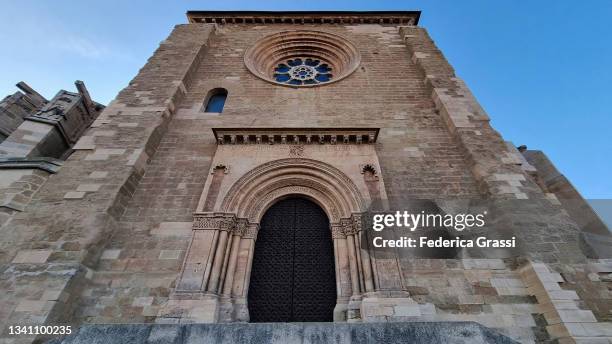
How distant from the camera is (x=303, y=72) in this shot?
35.0ft

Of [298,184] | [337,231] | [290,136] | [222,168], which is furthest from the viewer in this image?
[290,136]

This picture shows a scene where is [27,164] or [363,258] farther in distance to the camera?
[27,164]

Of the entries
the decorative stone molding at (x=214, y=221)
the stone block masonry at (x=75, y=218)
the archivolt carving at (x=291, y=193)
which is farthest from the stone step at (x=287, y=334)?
the archivolt carving at (x=291, y=193)

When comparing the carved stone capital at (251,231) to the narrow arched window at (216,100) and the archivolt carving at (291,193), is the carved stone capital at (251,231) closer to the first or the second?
the archivolt carving at (291,193)

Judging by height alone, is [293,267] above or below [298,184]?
below

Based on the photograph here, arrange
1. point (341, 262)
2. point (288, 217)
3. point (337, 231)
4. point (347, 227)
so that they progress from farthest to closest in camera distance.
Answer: point (288, 217), point (337, 231), point (347, 227), point (341, 262)

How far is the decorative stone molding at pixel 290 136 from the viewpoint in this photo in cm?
678

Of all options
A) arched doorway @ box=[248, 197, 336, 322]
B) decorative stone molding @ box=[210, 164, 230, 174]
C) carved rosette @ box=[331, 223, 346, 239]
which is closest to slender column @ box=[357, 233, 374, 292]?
carved rosette @ box=[331, 223, 346, 239]

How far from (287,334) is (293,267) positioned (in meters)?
2.76

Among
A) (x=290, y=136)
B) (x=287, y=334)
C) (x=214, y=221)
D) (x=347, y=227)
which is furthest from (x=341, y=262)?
(x=290, y=136)

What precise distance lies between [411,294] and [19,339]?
5552mm

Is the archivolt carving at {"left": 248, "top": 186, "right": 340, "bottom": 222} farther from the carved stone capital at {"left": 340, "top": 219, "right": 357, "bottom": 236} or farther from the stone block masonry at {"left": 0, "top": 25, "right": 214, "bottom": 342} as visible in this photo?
the stone block masonry at {"left": 0, "top": 25, "right": 214, "bottom": 342}

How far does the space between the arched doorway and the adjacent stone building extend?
25 mm
